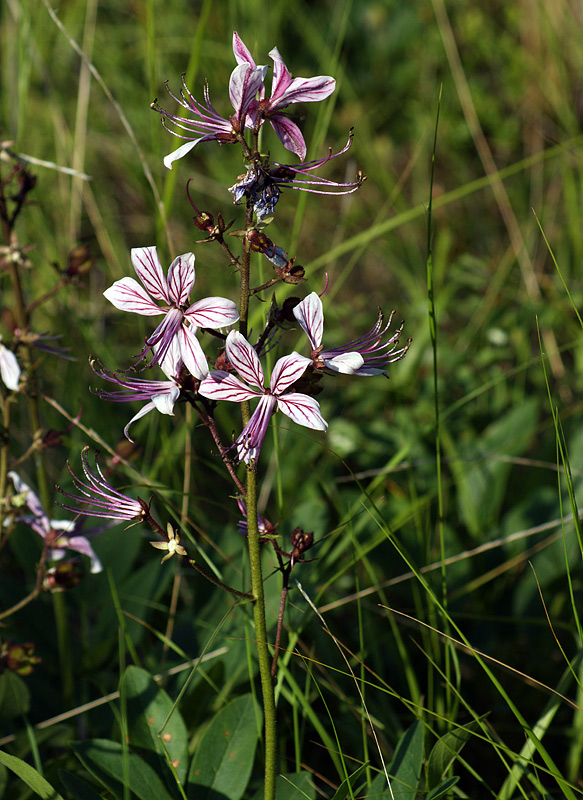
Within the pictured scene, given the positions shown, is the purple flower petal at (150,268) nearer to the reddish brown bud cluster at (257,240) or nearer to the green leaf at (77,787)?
the reddish brown bud cluster at (257,240)

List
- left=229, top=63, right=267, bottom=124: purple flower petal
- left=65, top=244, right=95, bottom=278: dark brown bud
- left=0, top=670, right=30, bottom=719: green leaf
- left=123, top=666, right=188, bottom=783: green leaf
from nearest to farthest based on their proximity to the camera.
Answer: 1. left=229, top=63, right=267, bottom=124: purple flower petal
2. left=123, top=666, right=188, bottom=783: green leaf
3. left=0, top=670, right=30, bottom=719: green leaf
4. left=65, top=244, right=95, bottom=278: dark brown bud

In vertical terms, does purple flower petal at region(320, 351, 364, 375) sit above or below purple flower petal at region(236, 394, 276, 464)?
above

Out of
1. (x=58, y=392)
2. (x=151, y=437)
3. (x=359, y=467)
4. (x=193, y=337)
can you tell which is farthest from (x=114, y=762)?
(x=58, y=392)

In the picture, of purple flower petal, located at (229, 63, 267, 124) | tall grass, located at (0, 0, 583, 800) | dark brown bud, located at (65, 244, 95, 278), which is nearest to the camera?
purple flower petal, located at (229, 63, 267, 124)

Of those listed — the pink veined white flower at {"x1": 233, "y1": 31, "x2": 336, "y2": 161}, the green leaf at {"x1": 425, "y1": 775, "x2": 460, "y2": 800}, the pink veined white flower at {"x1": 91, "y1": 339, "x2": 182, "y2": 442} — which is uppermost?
the pink veined white flower at {"x1": 233, "y1": 31, "x2": 336, "y2": 161}

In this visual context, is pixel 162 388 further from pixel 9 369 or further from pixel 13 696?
pixel 13 696

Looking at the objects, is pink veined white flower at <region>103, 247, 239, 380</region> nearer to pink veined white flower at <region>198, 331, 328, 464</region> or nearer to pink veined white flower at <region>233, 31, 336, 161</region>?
pink veined white flower at <region>198, 331, 328, 464</region>

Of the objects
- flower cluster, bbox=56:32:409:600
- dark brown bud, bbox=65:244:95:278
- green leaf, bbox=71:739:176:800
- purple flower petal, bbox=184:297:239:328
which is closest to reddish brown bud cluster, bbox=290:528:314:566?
flower cluster, bbox=56:32:409:600

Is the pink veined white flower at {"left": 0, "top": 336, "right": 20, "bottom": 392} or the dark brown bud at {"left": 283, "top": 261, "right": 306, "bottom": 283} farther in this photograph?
the pink veined white flower at {"left": 0, "top": 336, "right": 20, "bottom": 392}
